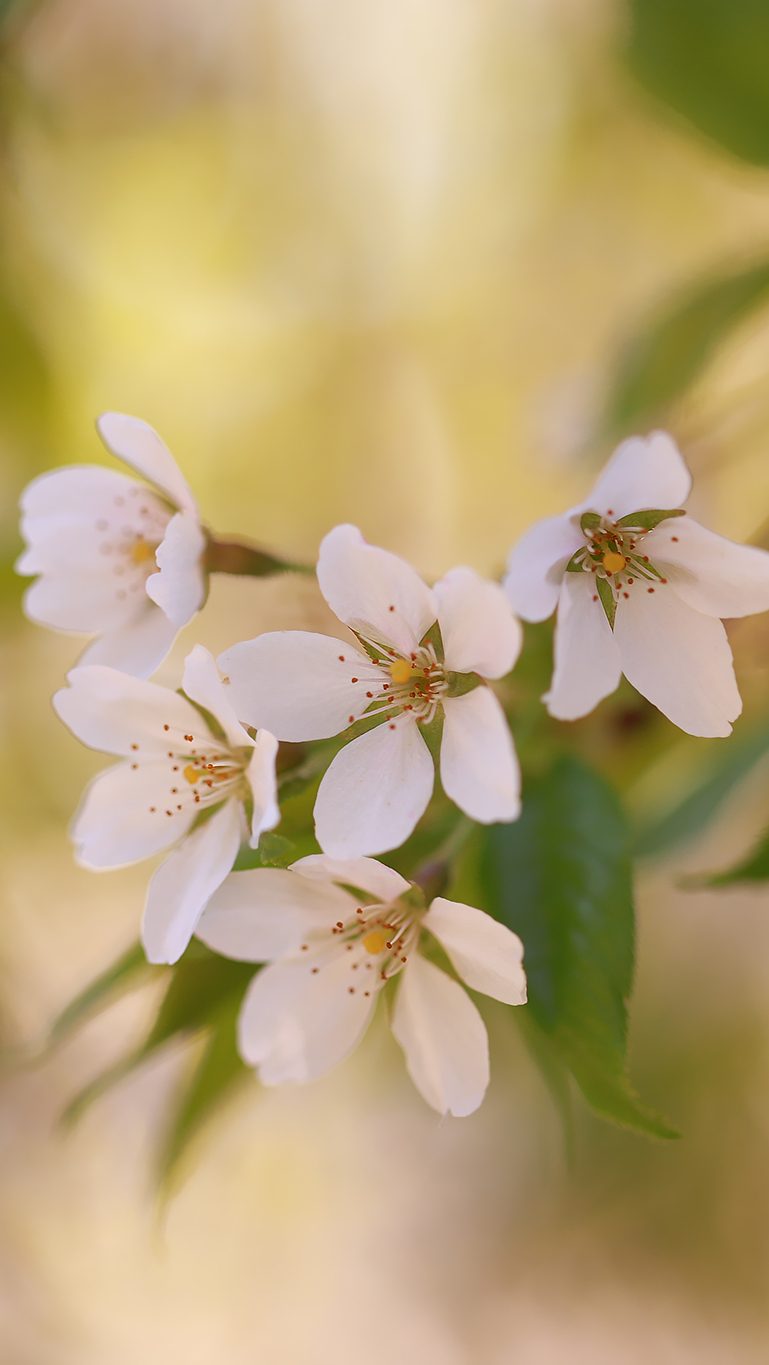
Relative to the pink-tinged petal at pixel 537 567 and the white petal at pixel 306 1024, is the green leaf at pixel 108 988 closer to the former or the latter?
the white petal at pixel 306 1024

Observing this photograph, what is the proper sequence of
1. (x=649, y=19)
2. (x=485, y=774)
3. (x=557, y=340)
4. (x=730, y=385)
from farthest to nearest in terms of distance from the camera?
(x=557, y=340), (x=730, y=385), (x=649, y=19), (x=485, y=774)

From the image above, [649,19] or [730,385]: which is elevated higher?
[649,19]

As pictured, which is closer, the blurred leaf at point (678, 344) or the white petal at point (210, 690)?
the white petal at point (210, 690)

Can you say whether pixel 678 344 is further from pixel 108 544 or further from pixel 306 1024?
pixel 306 1024

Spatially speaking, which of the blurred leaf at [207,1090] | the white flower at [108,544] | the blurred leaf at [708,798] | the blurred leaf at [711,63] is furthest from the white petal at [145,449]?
the blurred leaf at [711,63]

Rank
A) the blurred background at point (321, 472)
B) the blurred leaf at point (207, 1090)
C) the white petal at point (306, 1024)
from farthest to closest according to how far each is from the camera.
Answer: the blurred background at point (321, 472) < the blurred leaf at point (207, 1090) < the white petal at point (306, 1024)

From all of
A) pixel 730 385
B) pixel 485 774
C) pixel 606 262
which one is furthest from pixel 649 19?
pixel 606 262

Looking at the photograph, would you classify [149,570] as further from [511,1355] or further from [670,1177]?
[511,1355]
